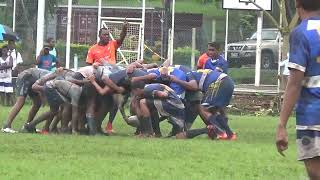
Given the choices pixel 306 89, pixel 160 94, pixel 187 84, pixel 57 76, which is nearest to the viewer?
pixel 306 89

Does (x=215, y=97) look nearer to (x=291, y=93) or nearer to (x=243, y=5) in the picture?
(x=291, y=93)

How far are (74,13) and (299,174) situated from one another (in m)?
17.4

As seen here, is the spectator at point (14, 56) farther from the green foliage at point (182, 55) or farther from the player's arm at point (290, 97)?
the player's arm at point (290, 97)

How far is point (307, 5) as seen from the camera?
216 inches

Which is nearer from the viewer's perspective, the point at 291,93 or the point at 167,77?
the point at 291,93

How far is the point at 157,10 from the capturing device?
25.6m

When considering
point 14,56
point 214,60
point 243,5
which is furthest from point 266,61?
point 214,60

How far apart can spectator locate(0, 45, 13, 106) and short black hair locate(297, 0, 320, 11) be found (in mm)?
16883

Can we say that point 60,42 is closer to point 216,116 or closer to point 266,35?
point 266,35

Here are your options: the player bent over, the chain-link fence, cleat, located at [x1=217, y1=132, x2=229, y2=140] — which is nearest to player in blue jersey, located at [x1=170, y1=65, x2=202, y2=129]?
cleat, located at [x1=217, y1=132, x2=229, y2=140]

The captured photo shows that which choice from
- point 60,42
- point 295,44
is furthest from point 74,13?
point 295,44

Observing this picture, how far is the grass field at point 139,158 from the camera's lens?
8836 millimetres

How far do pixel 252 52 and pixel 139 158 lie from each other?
51.5ft

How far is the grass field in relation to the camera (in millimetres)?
8836
